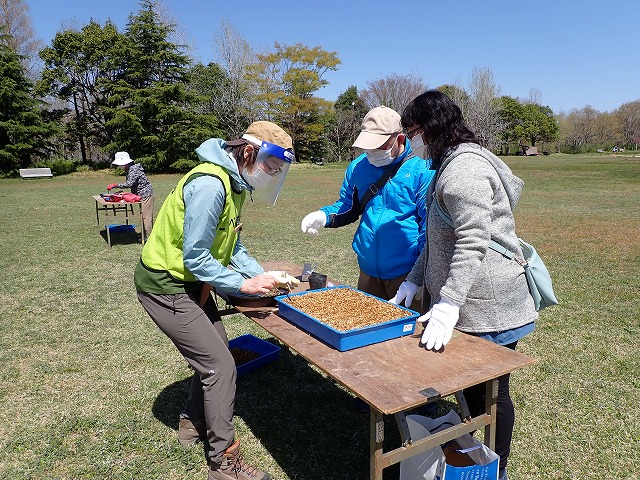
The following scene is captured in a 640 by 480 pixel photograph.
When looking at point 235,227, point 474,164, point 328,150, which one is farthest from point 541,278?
point 328,150

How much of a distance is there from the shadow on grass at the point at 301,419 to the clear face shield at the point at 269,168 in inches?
68.6

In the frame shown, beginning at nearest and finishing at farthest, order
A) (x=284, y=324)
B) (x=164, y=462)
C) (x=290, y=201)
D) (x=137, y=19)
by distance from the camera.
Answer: (x=284, y=324) → (x=164, y=462) → (x=290, y=201) → (x=137, y=19)

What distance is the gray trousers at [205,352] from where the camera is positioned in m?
2.53

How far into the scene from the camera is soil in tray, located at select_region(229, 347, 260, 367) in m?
4.25

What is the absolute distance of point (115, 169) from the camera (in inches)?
1262

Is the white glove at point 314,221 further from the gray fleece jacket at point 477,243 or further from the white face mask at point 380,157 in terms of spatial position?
the gray fleece jacket at point 477,243

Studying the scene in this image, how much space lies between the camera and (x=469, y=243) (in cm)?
208

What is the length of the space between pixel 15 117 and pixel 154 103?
814 centimetres

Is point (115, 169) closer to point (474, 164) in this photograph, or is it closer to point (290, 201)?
point (290, 201)

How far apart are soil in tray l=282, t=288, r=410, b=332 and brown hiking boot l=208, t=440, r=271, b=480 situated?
2.83 ft

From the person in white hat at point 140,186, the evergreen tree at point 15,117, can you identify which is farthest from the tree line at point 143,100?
the person in white hat at point 140,186

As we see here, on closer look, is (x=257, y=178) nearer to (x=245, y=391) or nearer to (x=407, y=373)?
(x=407, y=373)

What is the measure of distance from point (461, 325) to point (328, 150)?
46.3 m

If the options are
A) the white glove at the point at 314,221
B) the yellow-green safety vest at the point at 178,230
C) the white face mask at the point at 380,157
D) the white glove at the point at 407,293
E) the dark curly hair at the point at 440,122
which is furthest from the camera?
the white glove at the point at 314,221
